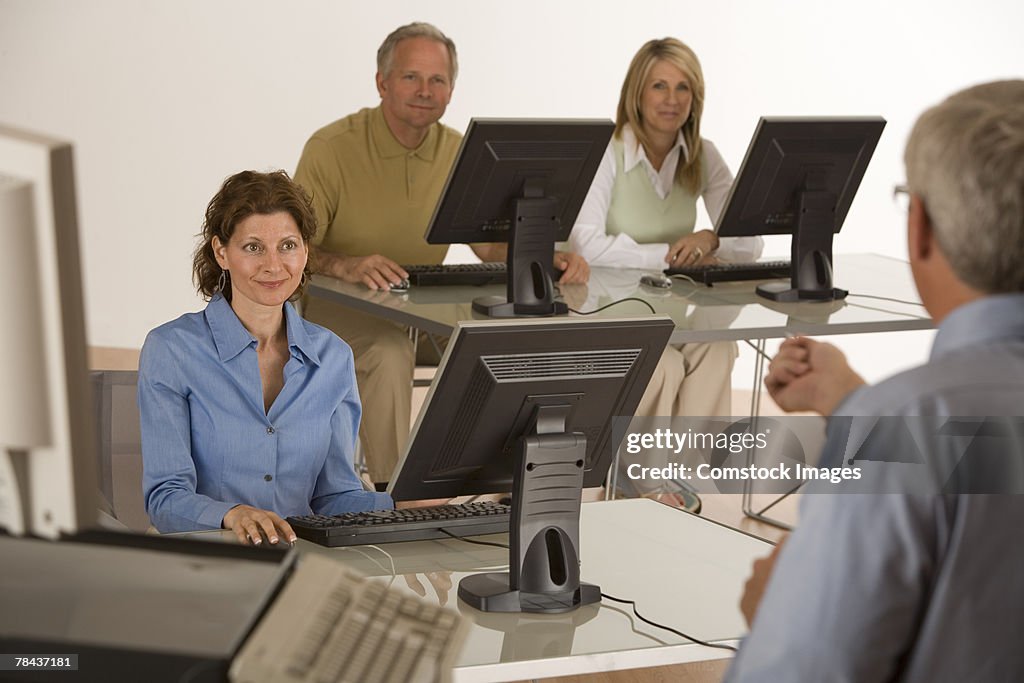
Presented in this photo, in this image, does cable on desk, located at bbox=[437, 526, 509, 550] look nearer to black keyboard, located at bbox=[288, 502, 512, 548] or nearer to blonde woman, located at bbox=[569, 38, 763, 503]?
black keyboard, located at bbox=[288, 502, 512, 548]

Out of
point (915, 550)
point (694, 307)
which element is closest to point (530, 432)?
point (915, 550)

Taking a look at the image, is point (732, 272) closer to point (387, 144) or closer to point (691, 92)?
point (691, 92)

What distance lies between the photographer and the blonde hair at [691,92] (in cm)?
413

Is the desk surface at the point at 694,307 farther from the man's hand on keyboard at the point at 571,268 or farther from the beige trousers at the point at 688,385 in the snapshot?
the beige trousers at the point at 688,385

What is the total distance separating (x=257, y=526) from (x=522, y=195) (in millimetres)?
1607

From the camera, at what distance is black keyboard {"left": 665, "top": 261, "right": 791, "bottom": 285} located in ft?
13.1

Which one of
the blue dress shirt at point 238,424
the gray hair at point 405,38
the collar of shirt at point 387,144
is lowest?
the blue dress shirt at point 238,424

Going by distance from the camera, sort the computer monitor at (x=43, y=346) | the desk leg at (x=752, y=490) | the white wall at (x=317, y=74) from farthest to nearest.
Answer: the white wall at (x=317, y=74) < the desk leg at (x=752, y=490) < the computer monitor at (x=43, y=346)

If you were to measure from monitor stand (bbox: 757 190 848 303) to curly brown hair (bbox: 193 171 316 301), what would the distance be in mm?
1760

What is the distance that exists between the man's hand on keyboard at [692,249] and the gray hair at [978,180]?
117 inches

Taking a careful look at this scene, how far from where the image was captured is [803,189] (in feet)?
12.4

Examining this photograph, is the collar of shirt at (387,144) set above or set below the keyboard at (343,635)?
above

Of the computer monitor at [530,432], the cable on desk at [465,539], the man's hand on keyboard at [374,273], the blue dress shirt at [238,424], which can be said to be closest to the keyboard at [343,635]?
the computer monitor at [530,432]

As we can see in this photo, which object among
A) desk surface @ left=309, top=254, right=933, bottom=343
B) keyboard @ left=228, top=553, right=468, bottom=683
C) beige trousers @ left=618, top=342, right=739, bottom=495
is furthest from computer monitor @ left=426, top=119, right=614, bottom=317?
keyboard @ left=228, top=553, right=468, bottom=683
